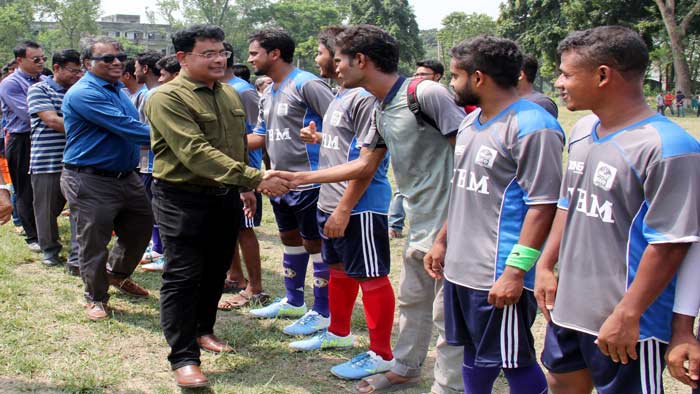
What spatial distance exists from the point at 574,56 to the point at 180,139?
232 centimetres

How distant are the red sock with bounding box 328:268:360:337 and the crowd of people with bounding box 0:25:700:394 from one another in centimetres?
2

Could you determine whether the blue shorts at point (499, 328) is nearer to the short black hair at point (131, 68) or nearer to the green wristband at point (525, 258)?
the green wristband at point (525, 258)

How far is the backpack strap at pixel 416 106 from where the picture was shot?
341 centimetres

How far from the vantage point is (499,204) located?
284 cm

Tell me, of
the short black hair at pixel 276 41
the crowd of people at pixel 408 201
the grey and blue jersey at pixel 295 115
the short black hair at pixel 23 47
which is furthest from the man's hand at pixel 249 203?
the short black hair at pixel 23 47

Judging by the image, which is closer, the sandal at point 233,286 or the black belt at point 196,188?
the black belt at point 196,188

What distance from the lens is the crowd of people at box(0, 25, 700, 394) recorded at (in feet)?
7.45

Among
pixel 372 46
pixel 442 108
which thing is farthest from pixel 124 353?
pixel 442 108

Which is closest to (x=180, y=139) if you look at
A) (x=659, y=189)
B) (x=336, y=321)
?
(x=336, y=321)

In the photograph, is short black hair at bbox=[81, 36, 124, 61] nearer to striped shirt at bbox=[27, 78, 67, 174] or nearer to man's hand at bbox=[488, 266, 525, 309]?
striped shirt at bbox=[27, 78, 67, 174]

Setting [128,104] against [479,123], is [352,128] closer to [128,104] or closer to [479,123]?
[479,123]

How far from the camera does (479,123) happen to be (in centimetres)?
294

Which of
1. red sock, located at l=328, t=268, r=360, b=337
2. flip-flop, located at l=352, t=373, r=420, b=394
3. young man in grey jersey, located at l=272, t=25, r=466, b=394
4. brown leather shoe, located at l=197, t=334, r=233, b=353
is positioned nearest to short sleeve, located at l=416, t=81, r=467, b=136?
young man in grey jersey, located at l=272, t=25, r=466, b=394

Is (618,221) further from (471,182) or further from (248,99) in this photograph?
(248,99)
